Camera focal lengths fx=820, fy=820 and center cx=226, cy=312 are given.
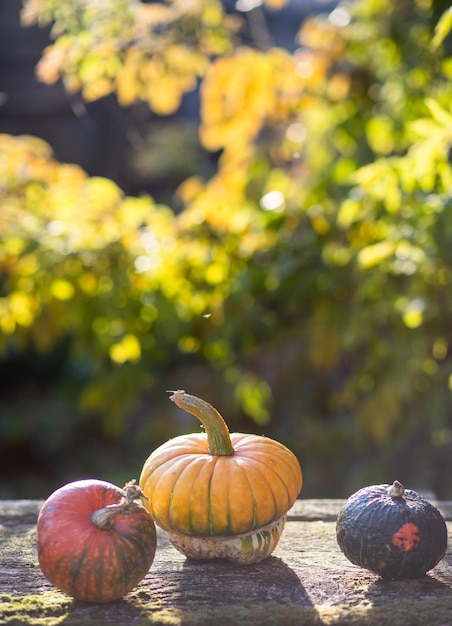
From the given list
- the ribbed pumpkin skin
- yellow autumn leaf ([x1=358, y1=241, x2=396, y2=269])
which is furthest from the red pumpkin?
yellow autumn leaf ([x1=358, y1=241, x2=396, y2=269])

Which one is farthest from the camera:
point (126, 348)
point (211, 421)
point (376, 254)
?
point (126, 348)

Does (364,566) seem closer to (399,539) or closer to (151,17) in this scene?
(399,539)

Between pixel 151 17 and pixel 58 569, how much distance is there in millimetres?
2482

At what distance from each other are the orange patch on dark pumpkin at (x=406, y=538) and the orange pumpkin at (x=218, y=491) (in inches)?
10.4

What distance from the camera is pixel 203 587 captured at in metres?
1.81

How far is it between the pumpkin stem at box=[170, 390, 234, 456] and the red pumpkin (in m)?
0.26

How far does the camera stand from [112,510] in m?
1.65

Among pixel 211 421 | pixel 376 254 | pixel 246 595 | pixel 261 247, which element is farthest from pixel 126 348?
pixel 246 595

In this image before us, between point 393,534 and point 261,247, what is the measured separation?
5.97ft

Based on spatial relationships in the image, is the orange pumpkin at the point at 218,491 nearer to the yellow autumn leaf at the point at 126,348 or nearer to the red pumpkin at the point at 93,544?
the red pumpkin at the point at 93,544

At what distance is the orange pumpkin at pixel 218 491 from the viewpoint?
1.83m

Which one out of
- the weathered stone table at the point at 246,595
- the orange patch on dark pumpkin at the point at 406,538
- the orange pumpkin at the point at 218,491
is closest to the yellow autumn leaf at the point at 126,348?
the weathered stone table at the point at 246,595

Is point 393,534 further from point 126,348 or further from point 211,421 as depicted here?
point 126,348

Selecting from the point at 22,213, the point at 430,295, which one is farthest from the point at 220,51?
the point at 430,295
